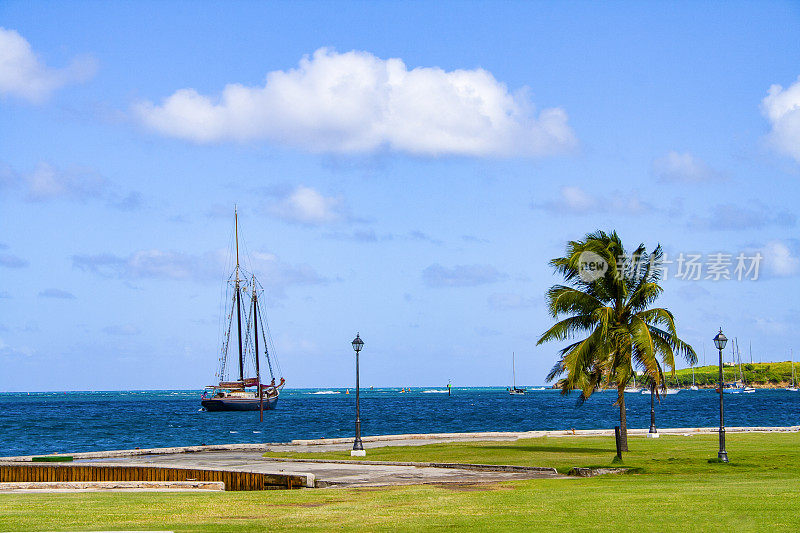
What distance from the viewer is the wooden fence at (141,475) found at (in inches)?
930

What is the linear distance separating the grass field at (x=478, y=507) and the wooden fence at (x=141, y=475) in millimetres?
2036

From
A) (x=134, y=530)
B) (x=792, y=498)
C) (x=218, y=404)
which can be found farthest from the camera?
(x=218, y=404)

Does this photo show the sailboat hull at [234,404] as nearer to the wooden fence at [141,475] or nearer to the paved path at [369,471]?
the paved path at [369,471]

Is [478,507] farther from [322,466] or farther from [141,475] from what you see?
[322,466]

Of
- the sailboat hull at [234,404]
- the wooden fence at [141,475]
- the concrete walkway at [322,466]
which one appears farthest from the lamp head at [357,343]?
the sailboat hull at [234,404]

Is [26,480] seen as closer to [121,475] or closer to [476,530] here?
[121,475]

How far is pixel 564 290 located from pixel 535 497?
54.5ft

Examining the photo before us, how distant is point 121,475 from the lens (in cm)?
2608

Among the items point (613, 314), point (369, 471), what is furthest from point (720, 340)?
point (369, 471)

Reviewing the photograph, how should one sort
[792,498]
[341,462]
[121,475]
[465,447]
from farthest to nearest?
[465,447], [341,462], [121,475], [792,498]

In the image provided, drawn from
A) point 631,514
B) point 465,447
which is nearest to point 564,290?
point 465,447

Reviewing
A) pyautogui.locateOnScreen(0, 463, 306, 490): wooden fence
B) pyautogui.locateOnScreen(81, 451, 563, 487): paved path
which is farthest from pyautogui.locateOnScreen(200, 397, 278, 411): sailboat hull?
pyautogui.locateOnScreen(0, 463, 306, 490): wooden fence

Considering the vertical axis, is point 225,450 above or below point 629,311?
below

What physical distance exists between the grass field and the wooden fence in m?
2.04
